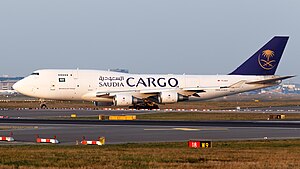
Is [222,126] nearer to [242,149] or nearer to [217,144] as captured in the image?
[217,144]

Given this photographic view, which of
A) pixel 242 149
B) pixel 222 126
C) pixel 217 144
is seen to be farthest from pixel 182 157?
pixel 222 126

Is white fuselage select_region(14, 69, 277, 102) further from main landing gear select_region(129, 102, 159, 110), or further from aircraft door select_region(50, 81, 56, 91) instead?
main landing gear select_region(129, 102, 159, 110)

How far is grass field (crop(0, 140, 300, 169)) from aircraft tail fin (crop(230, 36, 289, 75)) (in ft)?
188

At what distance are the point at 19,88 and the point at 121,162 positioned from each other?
205ft

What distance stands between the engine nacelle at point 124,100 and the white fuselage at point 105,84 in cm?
152

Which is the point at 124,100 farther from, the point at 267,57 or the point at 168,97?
the point at 267,57

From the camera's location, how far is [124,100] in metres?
84.9

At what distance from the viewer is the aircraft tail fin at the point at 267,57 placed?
3659 inches

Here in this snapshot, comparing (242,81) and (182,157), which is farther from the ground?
(242,81)

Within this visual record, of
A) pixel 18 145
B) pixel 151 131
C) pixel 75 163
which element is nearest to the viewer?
pixel 75 163

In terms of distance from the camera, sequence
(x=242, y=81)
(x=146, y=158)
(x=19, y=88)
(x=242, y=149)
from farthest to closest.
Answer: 1. (x=242, y=81)
2. (x=19, y=88)
3. (x=242, y=149)
4. (x=146, y=158)

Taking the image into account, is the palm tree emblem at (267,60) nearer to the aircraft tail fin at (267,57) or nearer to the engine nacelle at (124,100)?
the aircraft tail fin at (267,57)

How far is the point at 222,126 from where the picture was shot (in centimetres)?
5250

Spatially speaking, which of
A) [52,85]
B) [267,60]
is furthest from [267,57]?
[52,85]
